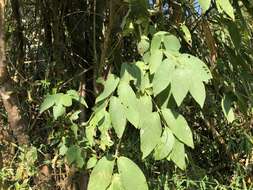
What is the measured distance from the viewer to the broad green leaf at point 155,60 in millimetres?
1641

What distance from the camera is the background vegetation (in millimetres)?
1631

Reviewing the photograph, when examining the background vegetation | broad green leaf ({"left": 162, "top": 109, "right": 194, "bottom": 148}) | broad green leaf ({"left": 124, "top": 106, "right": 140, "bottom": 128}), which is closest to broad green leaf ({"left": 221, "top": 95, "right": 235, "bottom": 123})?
the background vegetation

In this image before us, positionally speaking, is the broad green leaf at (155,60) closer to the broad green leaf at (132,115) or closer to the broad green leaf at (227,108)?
the broad green leaf at (132,115)

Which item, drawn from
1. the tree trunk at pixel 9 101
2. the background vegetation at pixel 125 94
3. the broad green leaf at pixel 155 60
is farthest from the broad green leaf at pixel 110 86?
the tree trunk at pixel 9 101

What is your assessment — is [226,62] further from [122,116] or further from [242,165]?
[122,116]

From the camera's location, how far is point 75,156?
6.57ft

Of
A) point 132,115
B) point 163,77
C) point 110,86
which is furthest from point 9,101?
point 163,77

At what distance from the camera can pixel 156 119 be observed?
5.32 feet

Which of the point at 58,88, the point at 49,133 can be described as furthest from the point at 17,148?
the point at 58,88

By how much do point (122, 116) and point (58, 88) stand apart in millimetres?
771

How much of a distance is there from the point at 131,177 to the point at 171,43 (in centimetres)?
42

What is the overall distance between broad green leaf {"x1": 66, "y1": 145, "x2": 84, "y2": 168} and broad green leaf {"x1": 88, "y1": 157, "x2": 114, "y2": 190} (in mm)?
323

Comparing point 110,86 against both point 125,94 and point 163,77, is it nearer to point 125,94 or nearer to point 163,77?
point 125,94

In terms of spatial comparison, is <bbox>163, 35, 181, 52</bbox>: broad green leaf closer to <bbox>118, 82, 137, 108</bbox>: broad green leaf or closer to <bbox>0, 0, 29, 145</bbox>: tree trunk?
<bbox>118, 82, 137, 108</bbox>: broad green leaf
